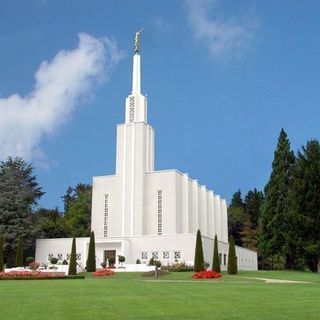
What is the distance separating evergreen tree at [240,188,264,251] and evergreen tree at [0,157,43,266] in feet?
117

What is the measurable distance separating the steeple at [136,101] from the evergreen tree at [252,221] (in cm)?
3062

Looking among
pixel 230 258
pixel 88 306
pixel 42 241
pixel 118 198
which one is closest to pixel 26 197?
pixel 42 241

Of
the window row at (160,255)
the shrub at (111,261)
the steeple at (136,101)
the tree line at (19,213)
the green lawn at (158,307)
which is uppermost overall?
the steeple at (136,101)

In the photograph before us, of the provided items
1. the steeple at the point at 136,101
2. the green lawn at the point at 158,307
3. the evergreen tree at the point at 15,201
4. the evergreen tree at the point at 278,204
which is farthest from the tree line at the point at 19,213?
the green lawn at the point at 158,307

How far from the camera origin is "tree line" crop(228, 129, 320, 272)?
48.3m

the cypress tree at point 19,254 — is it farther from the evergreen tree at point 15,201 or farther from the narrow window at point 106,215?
the narrow window at point 106,215

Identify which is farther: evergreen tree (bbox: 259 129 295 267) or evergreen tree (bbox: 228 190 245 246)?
evergreen tree (bbox: 228 190 245 246)

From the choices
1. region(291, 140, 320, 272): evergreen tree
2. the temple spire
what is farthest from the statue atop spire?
region(291, 140, 320, 272): evergreen tree

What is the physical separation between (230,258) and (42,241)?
23328 mm

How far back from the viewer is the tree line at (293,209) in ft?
159

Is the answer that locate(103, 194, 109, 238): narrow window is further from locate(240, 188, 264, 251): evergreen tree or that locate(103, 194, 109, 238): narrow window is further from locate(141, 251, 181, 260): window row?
locate(240, 188, 264, 251): evergreen tree

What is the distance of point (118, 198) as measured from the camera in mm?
55531

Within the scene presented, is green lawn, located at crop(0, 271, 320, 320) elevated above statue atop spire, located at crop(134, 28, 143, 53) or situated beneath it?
situated beneath

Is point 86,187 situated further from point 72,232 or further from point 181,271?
point 181,271
